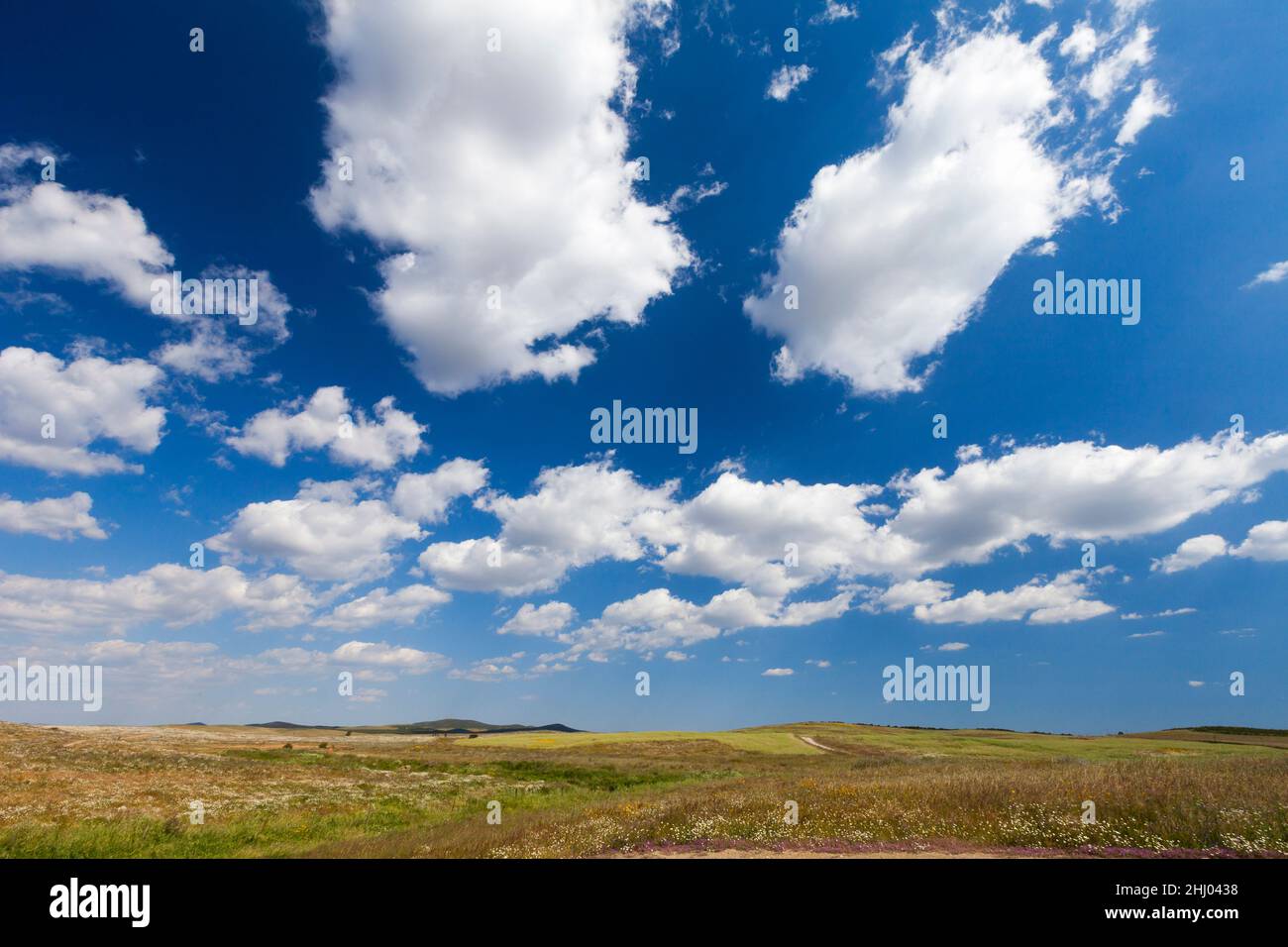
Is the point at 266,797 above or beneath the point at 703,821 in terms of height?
beneath
